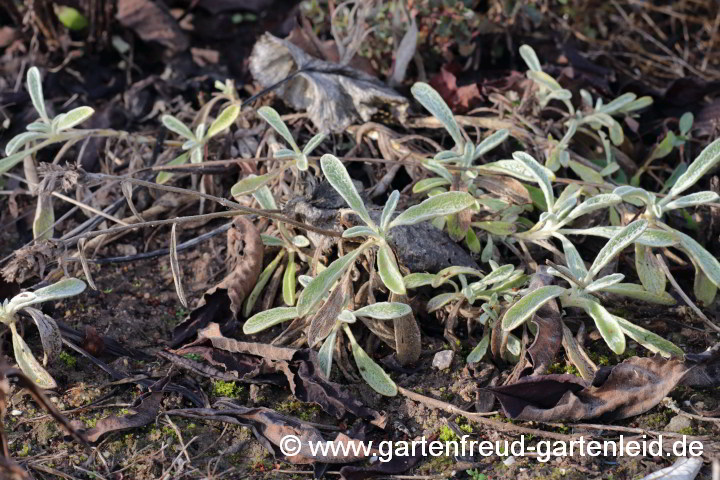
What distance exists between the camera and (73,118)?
2.14 m

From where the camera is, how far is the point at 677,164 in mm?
2549

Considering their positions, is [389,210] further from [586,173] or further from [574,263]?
[586,173]

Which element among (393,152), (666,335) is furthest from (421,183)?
(666,335)

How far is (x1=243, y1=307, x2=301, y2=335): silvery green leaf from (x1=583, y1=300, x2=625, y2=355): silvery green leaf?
0.77m

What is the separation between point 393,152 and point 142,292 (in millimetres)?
918

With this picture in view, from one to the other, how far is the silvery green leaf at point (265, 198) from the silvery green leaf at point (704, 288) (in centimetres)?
123

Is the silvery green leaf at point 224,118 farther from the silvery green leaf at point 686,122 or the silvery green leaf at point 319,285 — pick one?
the silvery green leaf at point 686,122

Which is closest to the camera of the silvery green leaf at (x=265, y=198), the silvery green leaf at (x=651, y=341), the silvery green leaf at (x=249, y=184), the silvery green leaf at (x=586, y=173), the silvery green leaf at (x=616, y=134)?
the silvery green leaf at (x=651, y=341)

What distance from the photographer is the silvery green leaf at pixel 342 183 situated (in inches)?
70.2

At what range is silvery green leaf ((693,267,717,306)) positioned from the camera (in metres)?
2.03

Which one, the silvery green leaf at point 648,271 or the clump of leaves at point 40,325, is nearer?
the clump of leaves at point 40,325

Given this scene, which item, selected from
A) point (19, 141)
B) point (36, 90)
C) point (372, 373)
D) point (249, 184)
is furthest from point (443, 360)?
point (36, 90)

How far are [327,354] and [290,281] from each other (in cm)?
29

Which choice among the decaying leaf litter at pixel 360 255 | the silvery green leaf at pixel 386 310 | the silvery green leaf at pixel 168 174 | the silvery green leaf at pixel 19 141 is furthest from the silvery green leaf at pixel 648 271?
the silvery green leaf at pixel 19 141
